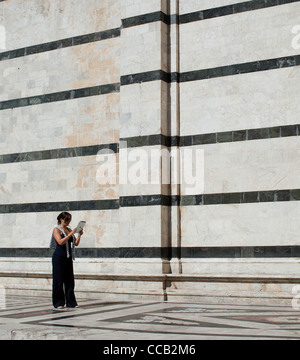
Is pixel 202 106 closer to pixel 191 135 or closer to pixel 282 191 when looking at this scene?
pixel 191 135

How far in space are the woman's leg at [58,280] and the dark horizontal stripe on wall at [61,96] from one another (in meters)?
3.60

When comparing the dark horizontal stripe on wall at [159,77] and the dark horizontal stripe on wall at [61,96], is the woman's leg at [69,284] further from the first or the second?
the dark horizontal stripe on wall at [61,96]

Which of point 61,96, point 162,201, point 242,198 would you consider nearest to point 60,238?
point 162,201

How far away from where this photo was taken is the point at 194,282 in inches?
351

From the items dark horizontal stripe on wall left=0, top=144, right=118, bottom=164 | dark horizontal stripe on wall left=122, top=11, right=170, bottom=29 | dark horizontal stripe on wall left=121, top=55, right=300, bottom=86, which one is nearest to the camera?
dark horizontal stripe on wall left=121, top=55, right=300, bottom=86

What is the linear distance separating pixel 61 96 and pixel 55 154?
1089 mm

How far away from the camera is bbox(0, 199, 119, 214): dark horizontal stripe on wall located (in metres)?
9.88

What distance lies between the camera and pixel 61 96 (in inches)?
419

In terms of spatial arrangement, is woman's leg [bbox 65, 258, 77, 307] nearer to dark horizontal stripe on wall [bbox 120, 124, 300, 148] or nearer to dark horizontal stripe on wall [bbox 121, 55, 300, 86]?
dark horizontal stripe on wall [bbox 120, 124, 300, 148]

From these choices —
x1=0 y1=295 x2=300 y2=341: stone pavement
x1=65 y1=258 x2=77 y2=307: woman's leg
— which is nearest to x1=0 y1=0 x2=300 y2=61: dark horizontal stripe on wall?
x1=65 y1=258 x2=77 y2=307: woman's leg

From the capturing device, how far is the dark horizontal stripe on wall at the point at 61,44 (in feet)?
33.9

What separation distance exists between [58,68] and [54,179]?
210cm

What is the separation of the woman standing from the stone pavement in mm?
233

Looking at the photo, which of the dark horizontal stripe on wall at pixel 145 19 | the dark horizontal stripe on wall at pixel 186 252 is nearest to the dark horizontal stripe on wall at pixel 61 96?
the dark horizontal stripe on wall at pixel 145 19
